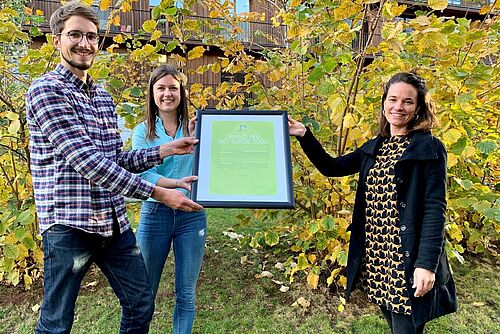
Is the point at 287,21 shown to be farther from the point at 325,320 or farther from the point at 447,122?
the point at 325,320

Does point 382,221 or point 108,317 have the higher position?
point 382,221

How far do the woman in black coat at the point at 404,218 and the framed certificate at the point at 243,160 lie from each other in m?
0.43

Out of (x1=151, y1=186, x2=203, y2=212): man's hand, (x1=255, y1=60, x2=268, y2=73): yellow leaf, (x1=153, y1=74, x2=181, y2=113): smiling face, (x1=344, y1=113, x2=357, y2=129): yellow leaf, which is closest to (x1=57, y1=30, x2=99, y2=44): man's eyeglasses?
(x1=153, y1=74, x2=181, y2=113): smiling face

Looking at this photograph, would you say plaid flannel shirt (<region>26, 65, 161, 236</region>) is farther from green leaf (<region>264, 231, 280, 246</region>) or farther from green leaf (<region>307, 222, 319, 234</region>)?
green leaf (<region>264, 231, 280, 246</region>)

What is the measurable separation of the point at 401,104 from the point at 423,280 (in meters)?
0.80

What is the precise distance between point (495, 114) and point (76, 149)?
→ 11.5 feet

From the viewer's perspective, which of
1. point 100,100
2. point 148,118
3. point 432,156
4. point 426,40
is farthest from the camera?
point 148,118

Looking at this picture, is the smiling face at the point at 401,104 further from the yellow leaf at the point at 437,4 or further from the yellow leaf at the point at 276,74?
the yellow leaf at the point at 276,74

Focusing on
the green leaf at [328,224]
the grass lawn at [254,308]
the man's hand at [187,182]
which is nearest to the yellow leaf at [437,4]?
the green leaf at [328,224]

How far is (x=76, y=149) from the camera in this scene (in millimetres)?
1636

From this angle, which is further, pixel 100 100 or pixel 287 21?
pixel 287 21

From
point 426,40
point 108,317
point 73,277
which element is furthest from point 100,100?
point 108,317

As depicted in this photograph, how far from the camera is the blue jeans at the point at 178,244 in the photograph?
7.69 ft

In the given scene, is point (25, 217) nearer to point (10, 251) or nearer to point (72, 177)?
point (10, 251)
